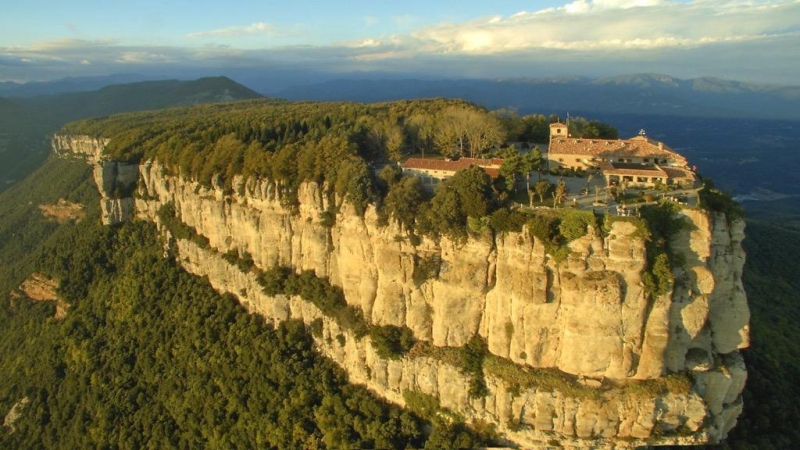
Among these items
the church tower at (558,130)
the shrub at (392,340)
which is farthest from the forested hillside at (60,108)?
the church tower at (558,130)

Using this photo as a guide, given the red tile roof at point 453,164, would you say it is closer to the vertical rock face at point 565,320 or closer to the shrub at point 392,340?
the vertical rock face at point 565,320

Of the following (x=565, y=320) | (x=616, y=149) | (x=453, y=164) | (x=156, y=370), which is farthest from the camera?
(x=156, y=370)

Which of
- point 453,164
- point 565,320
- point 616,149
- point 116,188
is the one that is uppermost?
point 616,149

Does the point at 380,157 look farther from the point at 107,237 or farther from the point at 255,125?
the point at 107,237

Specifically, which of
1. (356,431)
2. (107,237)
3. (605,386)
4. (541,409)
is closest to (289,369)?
(356,431)

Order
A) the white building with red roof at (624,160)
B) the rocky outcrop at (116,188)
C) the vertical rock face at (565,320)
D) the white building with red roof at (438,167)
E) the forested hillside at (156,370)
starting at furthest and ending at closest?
1. the rocky outcrop at (116,188)
2. the white building with red roof at (438,167)
3. the forested hillside at (156,370)
4. the white building with red roof at (624,160)
5. the vertical rock face at (565,320)

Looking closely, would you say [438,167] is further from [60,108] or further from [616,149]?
[60,108]

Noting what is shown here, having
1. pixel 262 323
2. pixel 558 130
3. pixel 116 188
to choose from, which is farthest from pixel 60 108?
pixel 558 130

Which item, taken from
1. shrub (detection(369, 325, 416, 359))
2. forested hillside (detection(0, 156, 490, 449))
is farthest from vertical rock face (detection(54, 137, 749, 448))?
forested hillside (detection(0, 156, 490, 449))
